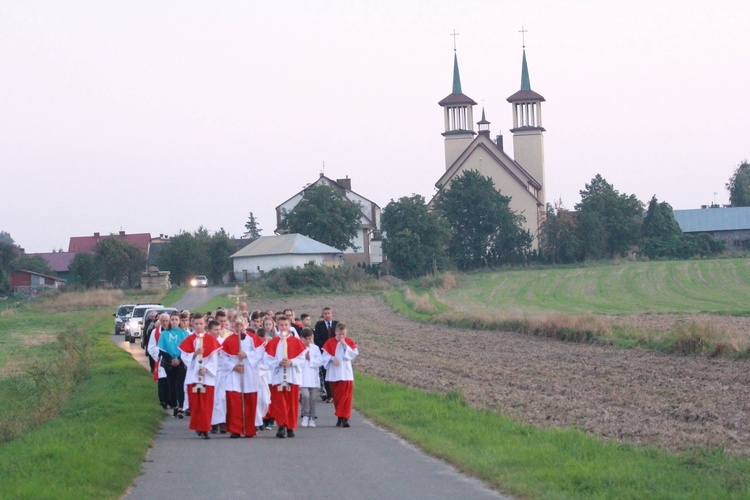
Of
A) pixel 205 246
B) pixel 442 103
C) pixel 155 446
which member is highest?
pixel 442 103

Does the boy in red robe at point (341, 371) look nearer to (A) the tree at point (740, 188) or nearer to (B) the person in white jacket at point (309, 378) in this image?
(B) the person in white jacket at point (309, 378)

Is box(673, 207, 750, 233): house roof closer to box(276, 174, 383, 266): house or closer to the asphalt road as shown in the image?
box(276, 174, 383, 266): house

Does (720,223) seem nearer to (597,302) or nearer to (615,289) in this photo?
(615,289)

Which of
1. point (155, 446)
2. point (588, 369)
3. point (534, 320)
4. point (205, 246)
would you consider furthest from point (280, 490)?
point (205, 246)

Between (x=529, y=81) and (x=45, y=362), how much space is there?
84.9 m

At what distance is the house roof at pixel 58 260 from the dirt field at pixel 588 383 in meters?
109

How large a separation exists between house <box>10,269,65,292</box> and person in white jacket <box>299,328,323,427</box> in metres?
102

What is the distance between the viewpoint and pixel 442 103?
4269 inches

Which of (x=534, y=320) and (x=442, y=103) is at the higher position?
(x=442, y=103)

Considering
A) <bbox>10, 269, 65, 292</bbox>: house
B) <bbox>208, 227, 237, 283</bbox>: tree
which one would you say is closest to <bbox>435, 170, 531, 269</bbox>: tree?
<bbox>208, 227, 237, 283</bbox>: tree

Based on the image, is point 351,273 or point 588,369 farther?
point 351,273

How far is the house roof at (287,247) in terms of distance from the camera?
9150cm

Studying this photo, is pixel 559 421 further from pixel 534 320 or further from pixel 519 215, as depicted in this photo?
pixel 519 215

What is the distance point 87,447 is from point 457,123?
97.7 metres
